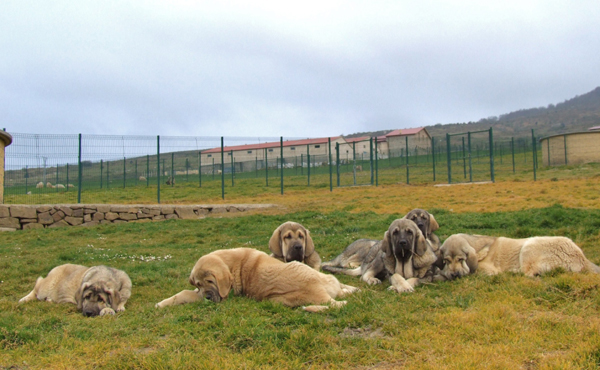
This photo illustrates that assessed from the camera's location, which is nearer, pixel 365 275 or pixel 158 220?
pixel 365 275

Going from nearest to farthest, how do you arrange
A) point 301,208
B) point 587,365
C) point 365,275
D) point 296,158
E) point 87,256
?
1. point 587,365
2. point 365,275
3. point 87,256
4. point 301,208
5. point 296,158

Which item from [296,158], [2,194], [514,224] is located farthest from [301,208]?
[296,158]

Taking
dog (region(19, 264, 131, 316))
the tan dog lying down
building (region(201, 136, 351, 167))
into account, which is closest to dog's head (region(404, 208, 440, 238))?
the tan dog lying down

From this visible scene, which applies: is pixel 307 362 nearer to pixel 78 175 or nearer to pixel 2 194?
pixel 2 194

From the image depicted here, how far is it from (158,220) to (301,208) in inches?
212

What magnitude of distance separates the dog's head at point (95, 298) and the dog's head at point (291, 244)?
2441mm

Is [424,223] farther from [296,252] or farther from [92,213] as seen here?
[92,213]

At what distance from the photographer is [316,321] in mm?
4645

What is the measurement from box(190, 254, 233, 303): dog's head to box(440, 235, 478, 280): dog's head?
10.1ft

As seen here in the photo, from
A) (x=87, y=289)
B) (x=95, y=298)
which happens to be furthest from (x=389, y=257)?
(x=87, y=289)

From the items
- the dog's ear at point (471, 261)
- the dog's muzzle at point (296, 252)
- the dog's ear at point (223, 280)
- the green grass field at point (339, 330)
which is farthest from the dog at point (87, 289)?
the dog's ear at point (471, 261)

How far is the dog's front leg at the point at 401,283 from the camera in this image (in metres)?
6.09

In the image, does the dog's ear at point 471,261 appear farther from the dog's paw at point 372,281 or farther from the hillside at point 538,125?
the hillside at point 538,125

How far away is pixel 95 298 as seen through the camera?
6.14 metres
